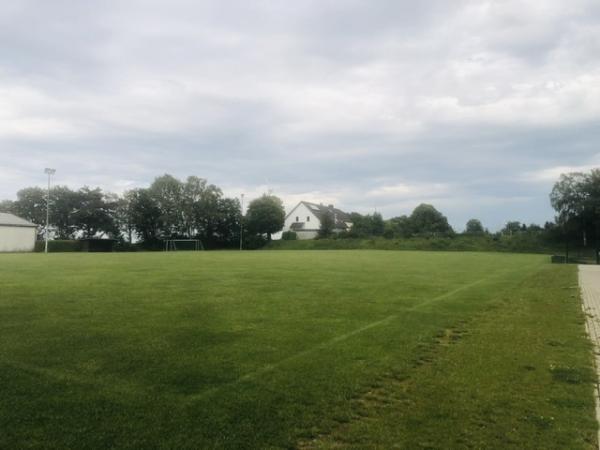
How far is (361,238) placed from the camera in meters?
68.8

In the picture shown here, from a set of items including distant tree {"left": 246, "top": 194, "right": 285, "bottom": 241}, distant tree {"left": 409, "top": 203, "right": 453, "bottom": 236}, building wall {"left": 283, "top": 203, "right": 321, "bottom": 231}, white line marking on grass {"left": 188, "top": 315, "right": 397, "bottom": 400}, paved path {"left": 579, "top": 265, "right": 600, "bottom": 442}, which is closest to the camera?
white line marking on grass {"left": 188, "top": 315, "right": 397, "bottom": 400}

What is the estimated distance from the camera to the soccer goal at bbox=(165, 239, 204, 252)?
6831cm

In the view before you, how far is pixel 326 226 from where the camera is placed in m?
77.5

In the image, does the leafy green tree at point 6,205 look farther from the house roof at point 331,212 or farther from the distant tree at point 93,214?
the house roof at point 331,212

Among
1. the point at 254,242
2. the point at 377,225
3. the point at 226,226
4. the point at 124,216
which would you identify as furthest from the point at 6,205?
the point at 377,225

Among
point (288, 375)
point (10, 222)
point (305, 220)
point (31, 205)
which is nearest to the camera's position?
point (288, 375)

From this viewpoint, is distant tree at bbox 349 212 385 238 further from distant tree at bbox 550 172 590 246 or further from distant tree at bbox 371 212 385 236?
distant tree at bbox 550 172 590 246

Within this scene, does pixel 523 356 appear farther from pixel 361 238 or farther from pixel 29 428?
pixel 361 238

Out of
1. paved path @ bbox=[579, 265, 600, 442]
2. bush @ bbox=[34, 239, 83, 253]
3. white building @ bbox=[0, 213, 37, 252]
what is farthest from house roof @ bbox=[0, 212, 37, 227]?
paved path @ bbox=[579, 265, 600, 442]

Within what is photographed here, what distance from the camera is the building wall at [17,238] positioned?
163 ft

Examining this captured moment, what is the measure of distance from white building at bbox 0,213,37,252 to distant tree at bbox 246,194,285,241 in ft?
106

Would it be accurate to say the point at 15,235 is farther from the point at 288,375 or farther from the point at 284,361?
the point at 288,375

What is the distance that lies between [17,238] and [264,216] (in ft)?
119

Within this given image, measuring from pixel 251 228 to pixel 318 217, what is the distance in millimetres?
17283
